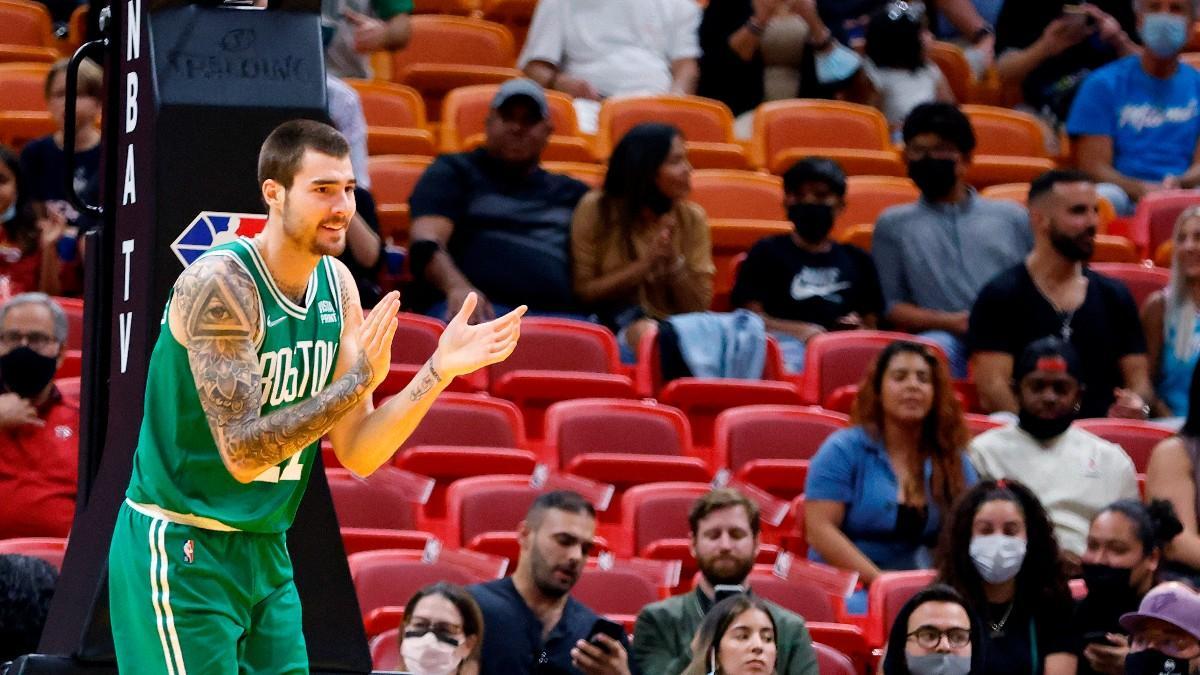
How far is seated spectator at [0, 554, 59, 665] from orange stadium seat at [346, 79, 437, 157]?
17.5 ft

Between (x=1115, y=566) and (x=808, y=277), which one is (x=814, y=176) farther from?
(x=1115, y=566)

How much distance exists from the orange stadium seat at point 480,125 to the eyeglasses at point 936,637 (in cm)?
417

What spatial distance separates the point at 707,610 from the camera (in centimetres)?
714

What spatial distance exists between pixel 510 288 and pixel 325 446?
4.81 feet

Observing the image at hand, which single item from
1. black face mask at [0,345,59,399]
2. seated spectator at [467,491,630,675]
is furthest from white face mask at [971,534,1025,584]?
black face mask at [0,345,59,399]

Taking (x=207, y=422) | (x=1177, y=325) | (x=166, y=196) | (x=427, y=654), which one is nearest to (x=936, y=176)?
(x=1177, y=325)

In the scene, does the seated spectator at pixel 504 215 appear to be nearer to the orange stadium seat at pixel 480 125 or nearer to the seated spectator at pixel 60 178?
the orange stadium seat at pixel 480 125

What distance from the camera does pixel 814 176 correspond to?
9.79 metres

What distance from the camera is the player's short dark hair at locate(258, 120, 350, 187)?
4.59 m

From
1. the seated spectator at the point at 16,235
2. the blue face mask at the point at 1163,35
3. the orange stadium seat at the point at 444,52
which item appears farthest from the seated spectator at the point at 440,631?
the blue face mask at the point at 1163,35

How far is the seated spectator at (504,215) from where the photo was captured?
9344 millimetres

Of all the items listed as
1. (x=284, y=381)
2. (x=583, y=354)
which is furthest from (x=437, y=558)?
(x=284, y=381)

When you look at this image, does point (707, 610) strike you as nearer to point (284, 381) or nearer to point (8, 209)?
point (284, 381)

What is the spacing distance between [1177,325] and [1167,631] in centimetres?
298
